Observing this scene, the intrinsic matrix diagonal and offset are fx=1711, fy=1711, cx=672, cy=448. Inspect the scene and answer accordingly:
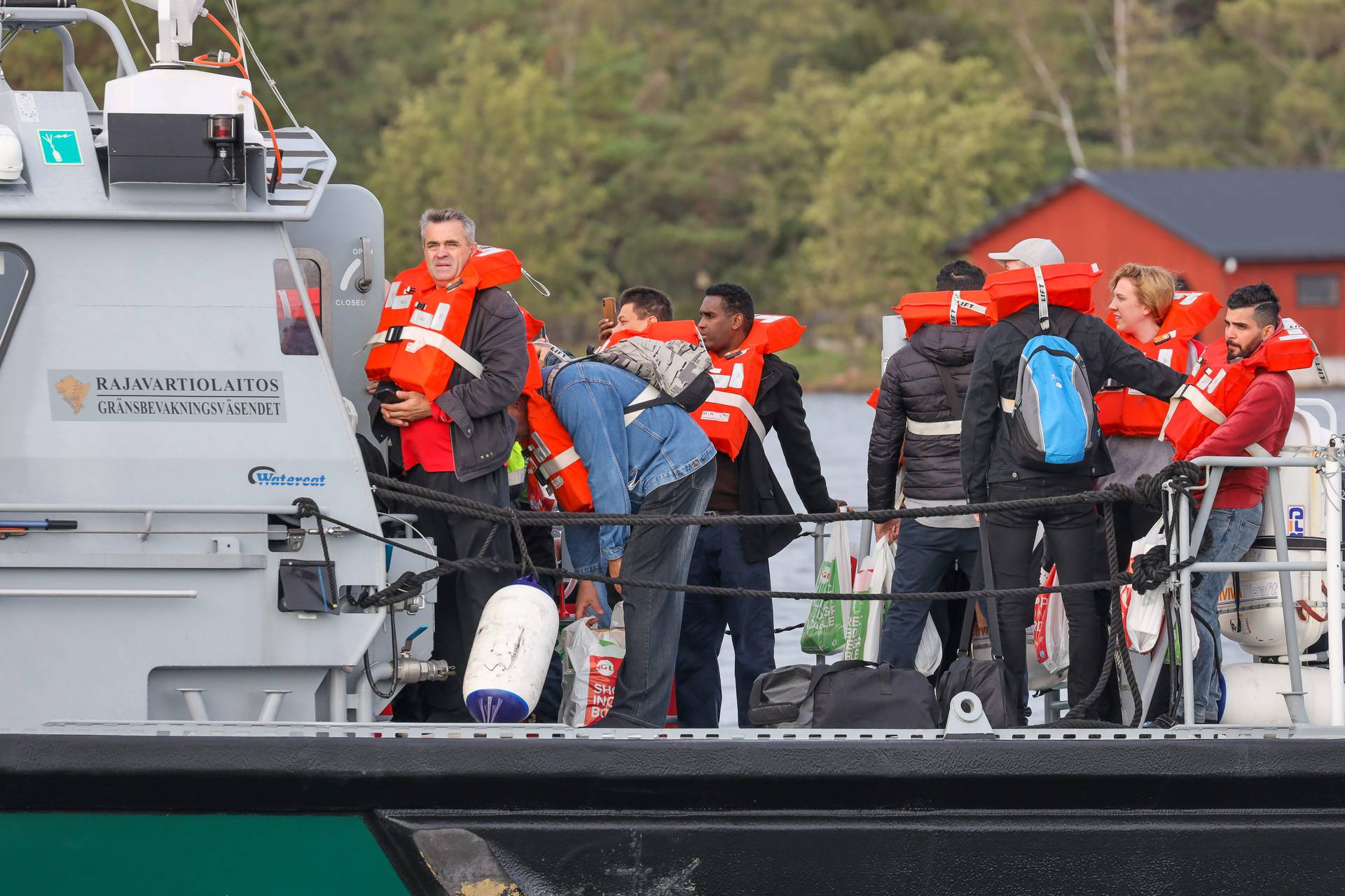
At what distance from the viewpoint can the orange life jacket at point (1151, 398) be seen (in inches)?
234

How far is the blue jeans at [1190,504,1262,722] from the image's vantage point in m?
5.35

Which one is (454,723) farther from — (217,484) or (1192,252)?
(1192,252)

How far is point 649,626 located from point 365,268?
1.52 m

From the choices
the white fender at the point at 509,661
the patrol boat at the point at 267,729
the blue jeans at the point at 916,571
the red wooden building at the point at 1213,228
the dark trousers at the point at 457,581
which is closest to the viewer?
the patrol boat at the point at 267,729

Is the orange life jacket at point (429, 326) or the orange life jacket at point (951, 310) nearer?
the orange life jacket at point (429, 326)

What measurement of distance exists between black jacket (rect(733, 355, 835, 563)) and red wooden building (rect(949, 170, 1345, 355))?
34.2 m

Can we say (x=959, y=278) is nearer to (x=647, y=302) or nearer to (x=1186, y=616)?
(x=647, y=302)

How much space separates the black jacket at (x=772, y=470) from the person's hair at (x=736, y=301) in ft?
Answer: 0.59

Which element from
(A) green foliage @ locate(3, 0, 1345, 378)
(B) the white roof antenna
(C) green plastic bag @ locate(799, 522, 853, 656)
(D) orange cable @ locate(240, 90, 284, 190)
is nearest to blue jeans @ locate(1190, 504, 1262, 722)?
(C) green plastic bag @ locate(799, 522, 853, 656)

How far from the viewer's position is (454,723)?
482 centimetres

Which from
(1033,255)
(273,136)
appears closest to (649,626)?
(1033,255)

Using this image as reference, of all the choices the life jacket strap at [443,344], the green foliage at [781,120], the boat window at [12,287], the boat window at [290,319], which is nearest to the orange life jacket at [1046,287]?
the life jacket strap at [443,344]

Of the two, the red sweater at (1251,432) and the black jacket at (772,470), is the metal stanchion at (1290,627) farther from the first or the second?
the black jacket at (772,470)

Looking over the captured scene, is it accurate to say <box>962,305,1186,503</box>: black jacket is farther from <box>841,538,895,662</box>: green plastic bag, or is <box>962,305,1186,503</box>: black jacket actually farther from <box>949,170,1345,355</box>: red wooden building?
<box>949,170,1345,355</box>: red wooden building
